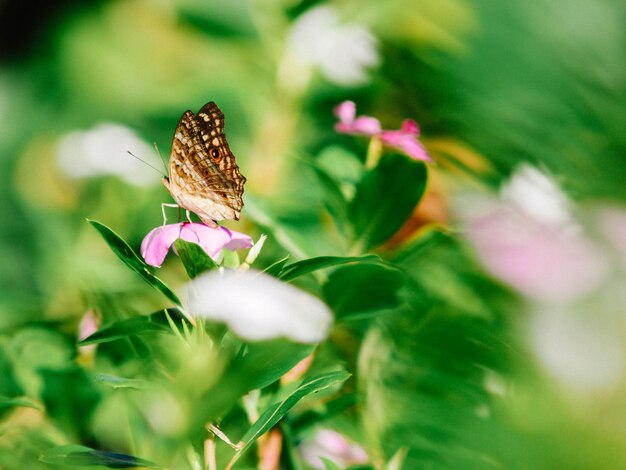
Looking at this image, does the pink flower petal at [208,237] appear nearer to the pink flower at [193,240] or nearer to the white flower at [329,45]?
the pink flower at [193,240]

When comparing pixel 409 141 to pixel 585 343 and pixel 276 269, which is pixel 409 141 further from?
pixel 585 343

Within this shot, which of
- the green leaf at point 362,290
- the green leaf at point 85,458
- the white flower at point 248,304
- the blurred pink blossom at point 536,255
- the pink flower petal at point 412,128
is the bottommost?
the green leaf at point 85,458

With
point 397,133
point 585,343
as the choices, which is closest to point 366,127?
point 397,133

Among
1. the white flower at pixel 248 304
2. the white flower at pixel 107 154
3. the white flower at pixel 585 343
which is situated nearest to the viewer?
the white flower at pixel 585 343

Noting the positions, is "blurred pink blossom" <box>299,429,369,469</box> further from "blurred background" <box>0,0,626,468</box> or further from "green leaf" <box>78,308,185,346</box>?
"green leaf" <box>78,308,185,346</box>

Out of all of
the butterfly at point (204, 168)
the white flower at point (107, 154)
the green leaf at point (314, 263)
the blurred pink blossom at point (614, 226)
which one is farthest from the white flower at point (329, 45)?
the blurred pink blossom at point (614, 226)

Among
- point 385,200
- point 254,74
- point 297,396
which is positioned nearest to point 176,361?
point 297,396
